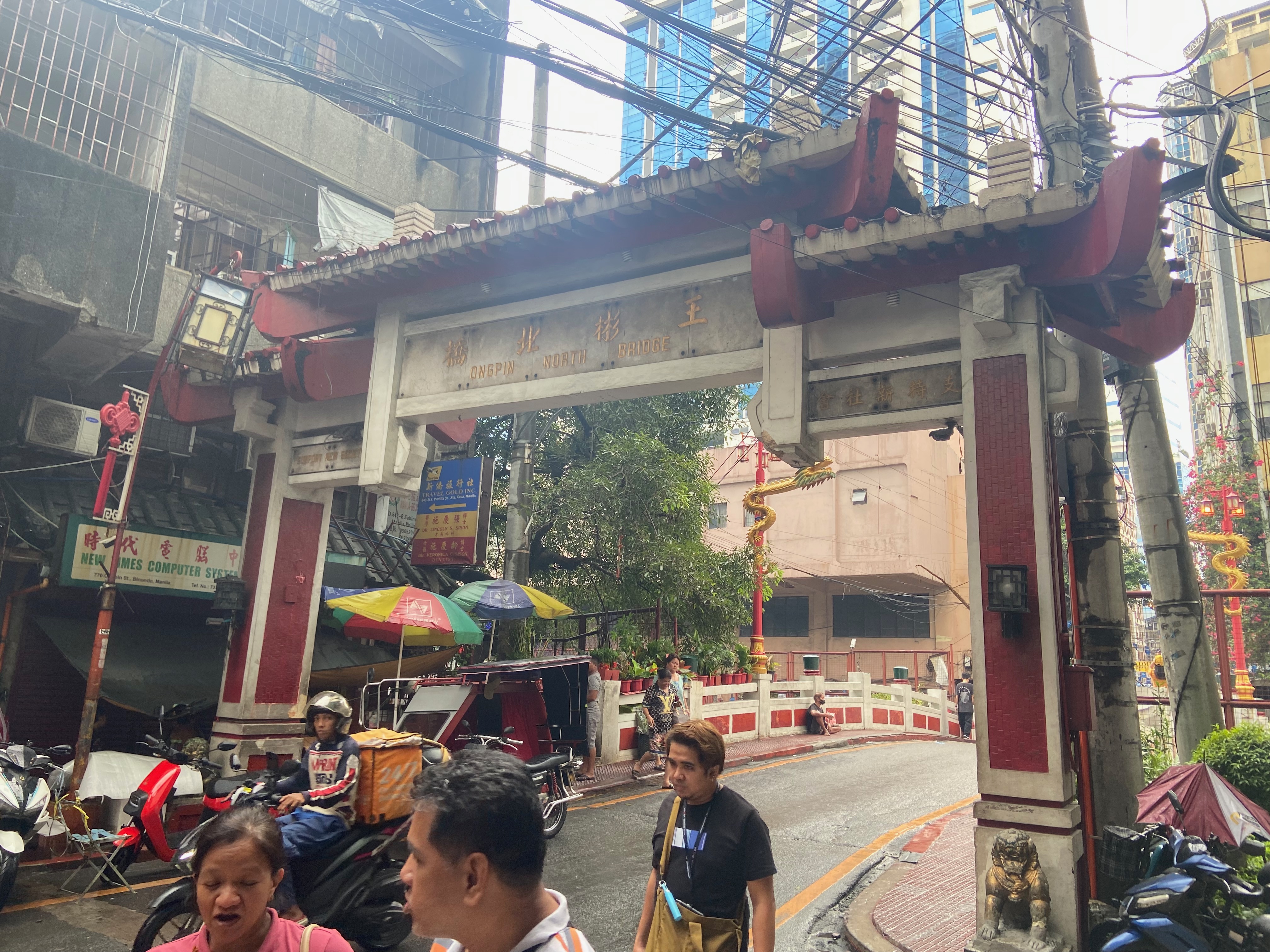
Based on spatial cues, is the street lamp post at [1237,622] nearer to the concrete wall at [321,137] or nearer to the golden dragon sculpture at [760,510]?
the golden dragon sculpture at [760,510]

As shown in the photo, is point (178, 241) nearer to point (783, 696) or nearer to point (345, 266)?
point (345, 266)

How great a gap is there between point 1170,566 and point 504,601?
27.0 ft

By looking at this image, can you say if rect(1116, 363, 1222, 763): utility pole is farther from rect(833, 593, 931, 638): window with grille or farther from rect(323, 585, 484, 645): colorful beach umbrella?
rect(833, 593, 931, 638): window with grille

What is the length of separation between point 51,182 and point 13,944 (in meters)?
8.30

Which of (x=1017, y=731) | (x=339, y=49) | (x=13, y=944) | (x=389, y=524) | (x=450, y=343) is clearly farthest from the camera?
(x=339, y=49)

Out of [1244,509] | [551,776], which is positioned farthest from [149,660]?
[1244,509]

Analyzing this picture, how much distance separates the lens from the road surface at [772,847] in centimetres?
613

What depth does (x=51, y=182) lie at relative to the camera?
33.9ft

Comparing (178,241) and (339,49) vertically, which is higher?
(339,49)

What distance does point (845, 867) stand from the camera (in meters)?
8.33

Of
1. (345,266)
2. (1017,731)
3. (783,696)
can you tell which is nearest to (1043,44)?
(1017,731)

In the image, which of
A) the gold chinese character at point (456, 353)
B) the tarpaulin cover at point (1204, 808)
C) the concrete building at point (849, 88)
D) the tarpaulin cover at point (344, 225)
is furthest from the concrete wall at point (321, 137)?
the tarpaulin cover at point (1204, 808)

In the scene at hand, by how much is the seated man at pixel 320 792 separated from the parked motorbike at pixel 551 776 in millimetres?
2605

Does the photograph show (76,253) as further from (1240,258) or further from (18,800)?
(1240,258)
